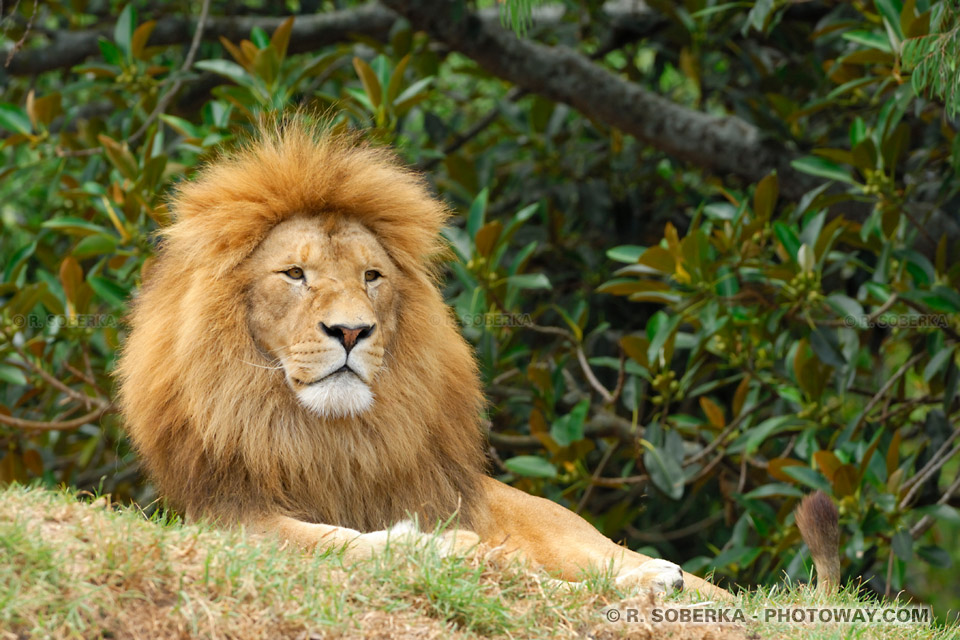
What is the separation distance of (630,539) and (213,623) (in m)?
4.46

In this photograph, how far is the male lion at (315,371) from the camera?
10.1ft

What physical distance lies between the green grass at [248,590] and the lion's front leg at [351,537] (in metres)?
0.06

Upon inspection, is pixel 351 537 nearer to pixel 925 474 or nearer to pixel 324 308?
pixel 324 308

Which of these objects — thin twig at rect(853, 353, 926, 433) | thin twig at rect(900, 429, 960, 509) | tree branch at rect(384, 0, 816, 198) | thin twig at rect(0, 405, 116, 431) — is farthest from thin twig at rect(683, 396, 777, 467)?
thin twig at rect(0, 405, 116, 431)

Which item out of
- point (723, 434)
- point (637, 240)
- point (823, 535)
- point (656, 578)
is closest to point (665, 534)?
point (723, 434)

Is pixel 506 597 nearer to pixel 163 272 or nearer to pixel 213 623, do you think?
pixel 213 623

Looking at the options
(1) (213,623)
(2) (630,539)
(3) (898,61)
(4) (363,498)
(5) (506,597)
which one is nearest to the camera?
(1) (213,623)

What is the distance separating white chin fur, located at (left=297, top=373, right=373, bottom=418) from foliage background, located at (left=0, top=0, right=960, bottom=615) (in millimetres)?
1417

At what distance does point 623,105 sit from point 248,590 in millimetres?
A: 4134

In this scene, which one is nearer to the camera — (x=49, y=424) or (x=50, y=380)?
(x=50, y=380)

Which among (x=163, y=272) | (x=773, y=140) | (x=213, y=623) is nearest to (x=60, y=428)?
(x=163, y=272)

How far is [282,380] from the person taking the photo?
3125mm

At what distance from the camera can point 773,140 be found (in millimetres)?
5785

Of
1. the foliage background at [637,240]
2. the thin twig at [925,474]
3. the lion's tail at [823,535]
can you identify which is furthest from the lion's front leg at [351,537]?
the thin twig at [925,474]
